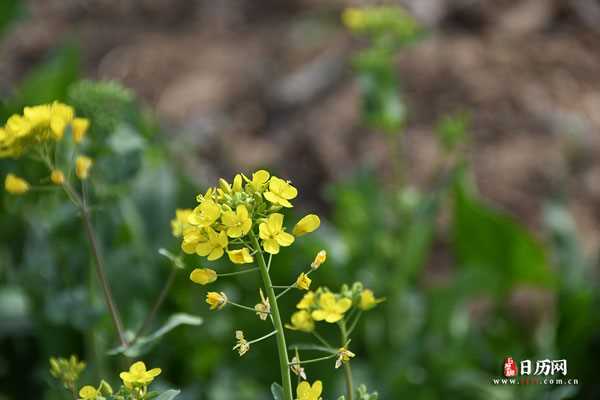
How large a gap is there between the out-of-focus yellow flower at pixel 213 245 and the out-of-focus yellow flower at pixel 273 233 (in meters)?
0.06

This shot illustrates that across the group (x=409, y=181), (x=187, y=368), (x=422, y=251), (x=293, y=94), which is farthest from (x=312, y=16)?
(x=187, y=368)

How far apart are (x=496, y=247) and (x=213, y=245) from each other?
195cm

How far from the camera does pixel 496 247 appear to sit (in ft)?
9.69

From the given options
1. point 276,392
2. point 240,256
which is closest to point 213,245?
point 240,256

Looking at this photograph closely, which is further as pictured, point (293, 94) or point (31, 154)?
point (293, 94)

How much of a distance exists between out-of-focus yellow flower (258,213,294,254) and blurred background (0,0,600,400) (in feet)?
2.73

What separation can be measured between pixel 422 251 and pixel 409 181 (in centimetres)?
65

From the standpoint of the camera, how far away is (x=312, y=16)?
454cm

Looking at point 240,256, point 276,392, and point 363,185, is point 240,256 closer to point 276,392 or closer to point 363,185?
point 276,392

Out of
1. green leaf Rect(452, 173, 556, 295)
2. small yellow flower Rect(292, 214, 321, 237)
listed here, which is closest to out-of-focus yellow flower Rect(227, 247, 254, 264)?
small yellow flower Rect(292, 214, 321, 237)

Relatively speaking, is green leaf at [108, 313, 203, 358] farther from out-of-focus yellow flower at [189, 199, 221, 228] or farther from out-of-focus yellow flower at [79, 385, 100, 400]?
out-of-focus yellow flower at [189, 199, 221, 228]

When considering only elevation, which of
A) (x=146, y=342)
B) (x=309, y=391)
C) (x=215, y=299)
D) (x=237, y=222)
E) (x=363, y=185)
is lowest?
(x=363, y=185)

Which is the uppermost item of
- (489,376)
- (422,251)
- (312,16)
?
(312,16)

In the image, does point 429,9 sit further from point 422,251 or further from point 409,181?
point 422,251
